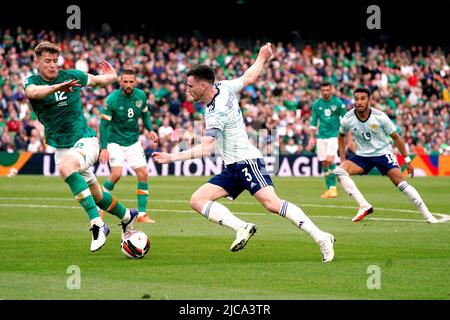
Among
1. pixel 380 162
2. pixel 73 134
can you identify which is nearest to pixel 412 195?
pixel 380 162

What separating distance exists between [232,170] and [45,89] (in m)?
2.48

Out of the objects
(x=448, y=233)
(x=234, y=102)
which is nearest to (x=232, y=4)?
(x=448, y=233)

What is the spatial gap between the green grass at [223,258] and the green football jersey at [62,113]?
1469mm

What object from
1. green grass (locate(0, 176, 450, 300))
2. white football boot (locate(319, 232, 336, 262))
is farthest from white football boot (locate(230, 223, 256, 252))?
white football boot (locate(319, 232, 336, 262))

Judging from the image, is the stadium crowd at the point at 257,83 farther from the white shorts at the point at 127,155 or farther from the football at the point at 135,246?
the football at the point at 135,246

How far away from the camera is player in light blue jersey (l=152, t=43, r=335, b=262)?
10312mm

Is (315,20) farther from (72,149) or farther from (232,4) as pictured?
(72,149)

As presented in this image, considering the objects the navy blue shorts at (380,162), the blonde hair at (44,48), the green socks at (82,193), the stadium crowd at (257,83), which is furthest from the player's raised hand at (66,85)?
the stadium crowd at (257,83)

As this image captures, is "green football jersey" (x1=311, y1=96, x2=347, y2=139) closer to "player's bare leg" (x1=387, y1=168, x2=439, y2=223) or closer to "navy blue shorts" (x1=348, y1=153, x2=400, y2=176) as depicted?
"navy blue shorts" (x1=348, y1=153, x2=400, y2=176)

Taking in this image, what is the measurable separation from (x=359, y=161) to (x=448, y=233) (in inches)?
113

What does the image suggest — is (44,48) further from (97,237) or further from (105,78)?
(97,237)

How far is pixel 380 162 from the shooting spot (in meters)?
16.1

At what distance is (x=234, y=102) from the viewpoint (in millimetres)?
10555

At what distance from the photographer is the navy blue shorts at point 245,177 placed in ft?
34.3
